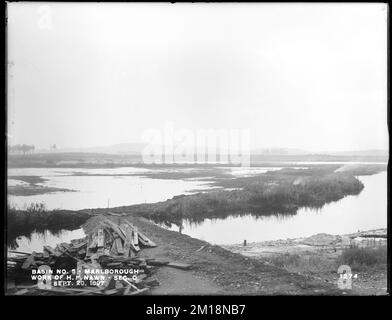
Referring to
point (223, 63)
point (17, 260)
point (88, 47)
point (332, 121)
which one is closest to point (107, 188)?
point (17, 260)

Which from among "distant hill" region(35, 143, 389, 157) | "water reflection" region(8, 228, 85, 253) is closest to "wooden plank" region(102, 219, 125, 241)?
"water reflection" region(8, 228, 85, 253)

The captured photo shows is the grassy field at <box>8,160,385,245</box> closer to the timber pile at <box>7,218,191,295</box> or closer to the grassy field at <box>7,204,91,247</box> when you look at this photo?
the grassy field at <box>7,204,91,247</box>

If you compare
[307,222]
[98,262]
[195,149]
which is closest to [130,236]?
[98,262]

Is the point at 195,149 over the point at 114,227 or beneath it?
over

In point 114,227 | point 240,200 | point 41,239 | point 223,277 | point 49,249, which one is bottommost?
point 223,277

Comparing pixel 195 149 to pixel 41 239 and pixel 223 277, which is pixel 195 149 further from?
pixel 41 239

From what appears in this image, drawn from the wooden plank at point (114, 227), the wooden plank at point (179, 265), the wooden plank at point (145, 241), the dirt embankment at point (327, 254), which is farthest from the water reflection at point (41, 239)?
the dirt embankment at point (327, 254)

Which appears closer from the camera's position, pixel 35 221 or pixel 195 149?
pixel 35 221
